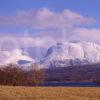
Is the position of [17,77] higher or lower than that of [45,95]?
higher

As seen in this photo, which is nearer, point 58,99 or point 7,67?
point 58,99

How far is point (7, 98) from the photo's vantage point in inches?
1748

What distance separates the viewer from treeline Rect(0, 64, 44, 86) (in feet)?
338

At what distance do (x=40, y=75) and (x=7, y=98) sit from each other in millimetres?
68531

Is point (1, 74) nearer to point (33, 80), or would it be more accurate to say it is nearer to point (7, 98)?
point (33, 80)

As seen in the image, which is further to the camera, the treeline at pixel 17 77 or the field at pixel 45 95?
the treeline at pixel 17 77

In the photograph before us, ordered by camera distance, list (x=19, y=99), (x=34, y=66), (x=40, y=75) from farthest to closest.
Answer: (x=34, y=66)
(x=40, y=75)
(x=19, y=99)

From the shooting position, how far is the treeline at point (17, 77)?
103000 millimetres

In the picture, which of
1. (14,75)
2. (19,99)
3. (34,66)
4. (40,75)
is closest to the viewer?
(19,99)

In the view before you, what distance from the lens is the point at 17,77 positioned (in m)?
104

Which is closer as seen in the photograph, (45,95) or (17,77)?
(45,95)

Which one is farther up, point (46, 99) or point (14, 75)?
point (14, 75)

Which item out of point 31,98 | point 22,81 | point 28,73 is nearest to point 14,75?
point 22,81

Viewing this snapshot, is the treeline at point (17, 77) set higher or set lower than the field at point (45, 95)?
higher
